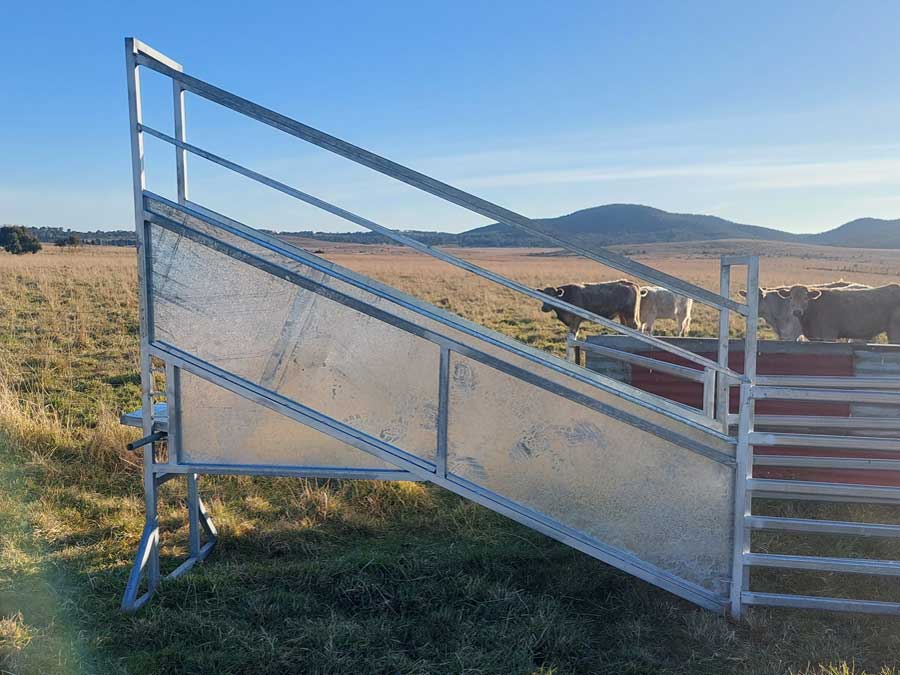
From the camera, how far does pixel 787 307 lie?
489 inches

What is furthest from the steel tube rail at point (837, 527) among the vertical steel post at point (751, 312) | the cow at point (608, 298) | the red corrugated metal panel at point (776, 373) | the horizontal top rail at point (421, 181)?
the cow at point (608, 298)

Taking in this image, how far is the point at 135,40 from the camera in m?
3.60

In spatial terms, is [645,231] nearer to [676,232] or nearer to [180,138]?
[676,232]

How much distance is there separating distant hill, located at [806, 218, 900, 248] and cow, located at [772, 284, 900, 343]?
148m

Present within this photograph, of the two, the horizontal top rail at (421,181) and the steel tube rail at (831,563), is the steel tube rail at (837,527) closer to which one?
the steel tube rail at (831,563)

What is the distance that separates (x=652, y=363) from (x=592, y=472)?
72.5 inches

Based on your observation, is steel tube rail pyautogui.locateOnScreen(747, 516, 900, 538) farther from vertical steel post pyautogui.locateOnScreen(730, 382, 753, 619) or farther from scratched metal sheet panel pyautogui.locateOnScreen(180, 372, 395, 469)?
scratched metal sheet panel pyautogui.locateOnScreen(180, 372, 395, 469)

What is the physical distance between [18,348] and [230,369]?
31.1ft

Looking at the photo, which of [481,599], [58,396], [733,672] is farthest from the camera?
[58,396]

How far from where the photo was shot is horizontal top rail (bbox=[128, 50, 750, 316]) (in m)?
3.44

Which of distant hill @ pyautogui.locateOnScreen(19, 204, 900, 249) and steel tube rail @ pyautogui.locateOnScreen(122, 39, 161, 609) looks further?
distant hill @ pyautogui.locateOnScreen(19, 204, 900, 249)

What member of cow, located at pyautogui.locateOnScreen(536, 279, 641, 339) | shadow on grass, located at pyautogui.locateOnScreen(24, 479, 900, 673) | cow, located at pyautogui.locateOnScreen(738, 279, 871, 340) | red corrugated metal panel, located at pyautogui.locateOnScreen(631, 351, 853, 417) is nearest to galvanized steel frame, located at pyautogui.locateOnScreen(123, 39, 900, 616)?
shadow on grass, located at pyautogui.locateOnScreen(24, 479, 900, 673)

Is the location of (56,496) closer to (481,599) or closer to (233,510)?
(233,510)

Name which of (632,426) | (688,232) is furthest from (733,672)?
(688,232)
